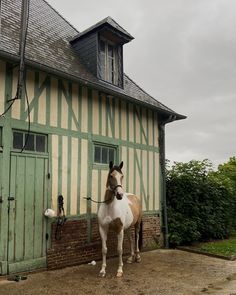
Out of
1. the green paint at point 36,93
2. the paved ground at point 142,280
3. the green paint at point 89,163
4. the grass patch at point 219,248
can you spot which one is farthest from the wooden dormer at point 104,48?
the grass patch at point 219,248

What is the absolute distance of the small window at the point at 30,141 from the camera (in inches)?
250

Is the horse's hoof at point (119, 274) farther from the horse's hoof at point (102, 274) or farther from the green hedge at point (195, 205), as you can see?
the green hedge at point (195, 205)

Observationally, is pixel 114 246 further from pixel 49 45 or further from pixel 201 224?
pixel 49 45

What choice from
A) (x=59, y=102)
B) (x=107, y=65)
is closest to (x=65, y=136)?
(x=59, y=102)

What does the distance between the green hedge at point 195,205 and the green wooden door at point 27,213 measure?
14.2 ft

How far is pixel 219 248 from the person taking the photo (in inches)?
363

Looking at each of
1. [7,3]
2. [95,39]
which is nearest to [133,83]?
[95,39]

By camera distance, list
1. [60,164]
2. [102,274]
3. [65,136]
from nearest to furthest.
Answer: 1. [102,274]
2. [60,164]
3. [65,136]

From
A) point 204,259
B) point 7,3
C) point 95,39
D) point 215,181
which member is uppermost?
point 7,3

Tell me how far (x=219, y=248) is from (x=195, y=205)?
1606 millimetres

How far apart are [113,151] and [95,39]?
9.56 ft

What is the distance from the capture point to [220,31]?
10.9 metres

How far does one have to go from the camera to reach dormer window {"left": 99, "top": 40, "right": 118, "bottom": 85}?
885 centimetres

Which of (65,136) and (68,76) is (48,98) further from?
(65,136)
